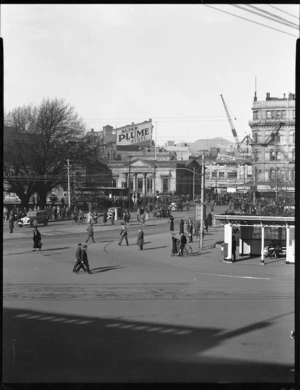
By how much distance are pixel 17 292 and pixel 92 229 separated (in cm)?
224

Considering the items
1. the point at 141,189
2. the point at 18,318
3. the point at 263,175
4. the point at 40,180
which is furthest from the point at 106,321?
the point at 263,175

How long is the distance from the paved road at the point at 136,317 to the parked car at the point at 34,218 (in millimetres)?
317

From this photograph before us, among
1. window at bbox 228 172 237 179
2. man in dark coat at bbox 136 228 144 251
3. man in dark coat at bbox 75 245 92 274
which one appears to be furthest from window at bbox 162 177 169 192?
window at bbox 228 172 237 179

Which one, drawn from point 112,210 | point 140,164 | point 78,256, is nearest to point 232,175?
point 140,164

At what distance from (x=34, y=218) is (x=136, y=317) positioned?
3.77 meters

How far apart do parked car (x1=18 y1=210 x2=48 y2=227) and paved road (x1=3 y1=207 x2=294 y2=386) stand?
1.04ft

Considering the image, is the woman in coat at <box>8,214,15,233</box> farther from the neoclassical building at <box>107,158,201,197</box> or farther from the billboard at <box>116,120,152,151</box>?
the neoclassical building at <box>107,158,201,197</box>

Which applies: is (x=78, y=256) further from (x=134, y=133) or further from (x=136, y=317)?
(x=134, y=133)

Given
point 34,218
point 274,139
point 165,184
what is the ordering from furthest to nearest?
point 165,184 → point 34,218 → point 274,139

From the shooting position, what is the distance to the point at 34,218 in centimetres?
1198

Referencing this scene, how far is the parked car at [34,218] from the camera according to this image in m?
10.4

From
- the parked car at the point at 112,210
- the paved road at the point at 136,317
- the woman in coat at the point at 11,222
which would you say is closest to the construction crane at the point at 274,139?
the paved road at the point at 136,317

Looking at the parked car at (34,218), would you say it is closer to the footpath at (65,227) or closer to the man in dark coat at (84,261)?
the footpath at (65,227)

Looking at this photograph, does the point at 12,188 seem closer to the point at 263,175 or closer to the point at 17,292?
the point at 17,292
